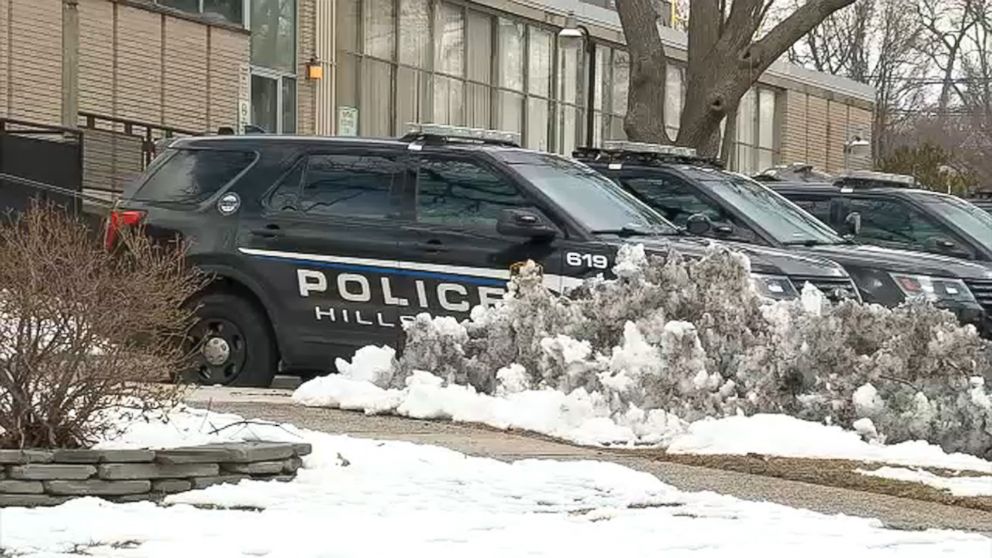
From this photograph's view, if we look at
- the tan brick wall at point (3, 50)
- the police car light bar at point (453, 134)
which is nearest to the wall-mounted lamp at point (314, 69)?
the tan brick wall at point (3, 50)

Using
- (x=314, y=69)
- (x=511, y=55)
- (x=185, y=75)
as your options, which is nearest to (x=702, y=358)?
(x=185, y=75)

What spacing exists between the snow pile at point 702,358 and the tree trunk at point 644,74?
12.7 metres

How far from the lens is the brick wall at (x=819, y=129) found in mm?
47562

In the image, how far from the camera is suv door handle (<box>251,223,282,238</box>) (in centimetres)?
1231

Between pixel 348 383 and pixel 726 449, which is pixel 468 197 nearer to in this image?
pixel 348 383

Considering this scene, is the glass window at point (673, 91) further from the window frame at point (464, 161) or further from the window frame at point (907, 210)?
the window frame at point (464, 161)

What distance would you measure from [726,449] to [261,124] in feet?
70.9

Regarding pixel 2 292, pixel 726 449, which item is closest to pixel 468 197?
pixel 726 449

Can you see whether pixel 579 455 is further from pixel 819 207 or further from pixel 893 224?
pixel 819 207

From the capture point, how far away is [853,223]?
15.6 meters

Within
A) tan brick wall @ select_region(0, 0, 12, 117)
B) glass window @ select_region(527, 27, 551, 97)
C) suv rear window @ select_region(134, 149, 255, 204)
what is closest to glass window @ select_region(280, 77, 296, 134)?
tan brick wall @ select_region(0, 0, 12, 117)

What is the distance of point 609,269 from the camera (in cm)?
1148

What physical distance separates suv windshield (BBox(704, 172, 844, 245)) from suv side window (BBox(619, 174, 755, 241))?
11cm

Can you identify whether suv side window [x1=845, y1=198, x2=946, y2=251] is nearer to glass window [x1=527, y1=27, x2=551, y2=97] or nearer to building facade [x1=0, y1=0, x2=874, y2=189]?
building facade [x1=0, y1=0, x2=874, y2=189]
